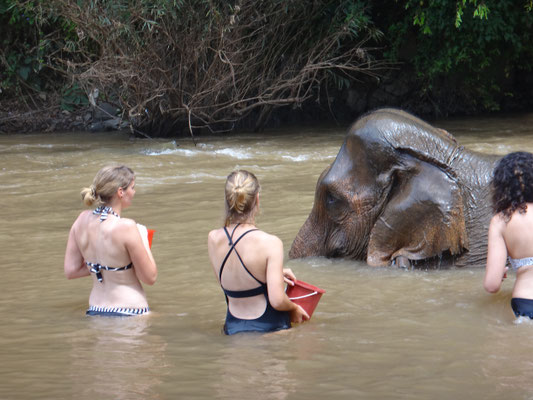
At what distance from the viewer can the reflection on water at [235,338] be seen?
3594 mm

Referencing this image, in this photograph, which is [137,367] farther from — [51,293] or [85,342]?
[51,293]

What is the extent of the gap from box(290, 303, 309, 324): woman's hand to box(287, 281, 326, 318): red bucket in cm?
4

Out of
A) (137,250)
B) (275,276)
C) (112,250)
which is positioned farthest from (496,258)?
(112,250)

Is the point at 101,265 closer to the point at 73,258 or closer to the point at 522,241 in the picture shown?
the point at 73,258

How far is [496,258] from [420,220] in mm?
1251

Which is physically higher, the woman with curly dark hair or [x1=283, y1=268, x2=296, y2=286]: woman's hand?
the woman with curly dark hair

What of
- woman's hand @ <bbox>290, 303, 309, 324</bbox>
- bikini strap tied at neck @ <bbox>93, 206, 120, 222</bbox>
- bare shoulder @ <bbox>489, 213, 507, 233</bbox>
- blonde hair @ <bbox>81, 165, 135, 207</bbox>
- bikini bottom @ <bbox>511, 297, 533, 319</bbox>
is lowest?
woman's hand @ <bbox>290, 303, 309, 324</bbox>

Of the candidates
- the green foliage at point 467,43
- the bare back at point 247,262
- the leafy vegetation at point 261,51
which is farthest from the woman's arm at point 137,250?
the green foliage at point 467,43

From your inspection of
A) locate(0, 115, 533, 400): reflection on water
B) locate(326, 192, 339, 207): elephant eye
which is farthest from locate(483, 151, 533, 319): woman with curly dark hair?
locate(326, 192, 339, 207): elephant eye

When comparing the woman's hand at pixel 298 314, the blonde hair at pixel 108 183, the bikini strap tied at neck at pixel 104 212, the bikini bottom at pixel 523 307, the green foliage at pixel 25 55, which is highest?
the green foliage at pixel 25 55

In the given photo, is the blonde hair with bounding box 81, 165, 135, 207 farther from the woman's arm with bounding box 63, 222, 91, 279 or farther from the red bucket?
the red bucket

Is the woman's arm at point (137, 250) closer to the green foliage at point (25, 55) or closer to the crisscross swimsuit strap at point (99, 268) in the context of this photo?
the crisscross swimsuit strap at point (99, 268)

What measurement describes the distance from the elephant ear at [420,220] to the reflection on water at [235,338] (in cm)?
16

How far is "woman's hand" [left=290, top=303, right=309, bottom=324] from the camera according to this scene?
14.5ft
